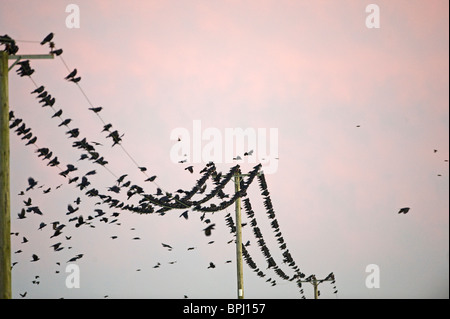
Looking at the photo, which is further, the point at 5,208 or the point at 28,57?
the point at 28,57

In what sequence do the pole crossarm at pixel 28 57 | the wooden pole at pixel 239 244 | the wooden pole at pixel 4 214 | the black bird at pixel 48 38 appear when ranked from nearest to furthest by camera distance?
1. the wooden pole at pixel 4 214
2. the pole crossarm at pixel 28 57
3. the black bird at pixel 48 38
4. the wooden pole at pixel 239 244

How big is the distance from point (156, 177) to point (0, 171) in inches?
422

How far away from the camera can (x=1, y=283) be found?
11102 millimetres

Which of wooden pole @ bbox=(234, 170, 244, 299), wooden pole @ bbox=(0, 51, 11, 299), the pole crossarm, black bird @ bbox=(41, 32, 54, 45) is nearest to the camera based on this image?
wooden pole @ bbox=(0, 51, 11, 299)

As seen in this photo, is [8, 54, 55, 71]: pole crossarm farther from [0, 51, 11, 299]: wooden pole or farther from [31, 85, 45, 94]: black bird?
[31, 85, 45, 94]: black bird

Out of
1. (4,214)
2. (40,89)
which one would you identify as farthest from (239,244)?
(4,214)

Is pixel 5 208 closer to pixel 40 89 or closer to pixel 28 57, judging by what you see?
pixel 28 57

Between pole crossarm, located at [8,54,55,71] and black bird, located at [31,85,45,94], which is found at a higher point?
black bird, located at [31,85,45,94]

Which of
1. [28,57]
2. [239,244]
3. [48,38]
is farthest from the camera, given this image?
[239,244]

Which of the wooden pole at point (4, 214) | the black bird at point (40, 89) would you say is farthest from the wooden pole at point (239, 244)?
the wooden pole at point (4, 214)

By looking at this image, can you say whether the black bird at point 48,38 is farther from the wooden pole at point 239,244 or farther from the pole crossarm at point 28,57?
the wooden pole at point 239,244

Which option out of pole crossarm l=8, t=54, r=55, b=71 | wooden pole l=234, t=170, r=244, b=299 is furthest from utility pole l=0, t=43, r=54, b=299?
wooden pole l=234, t=170, r=244, b=299
